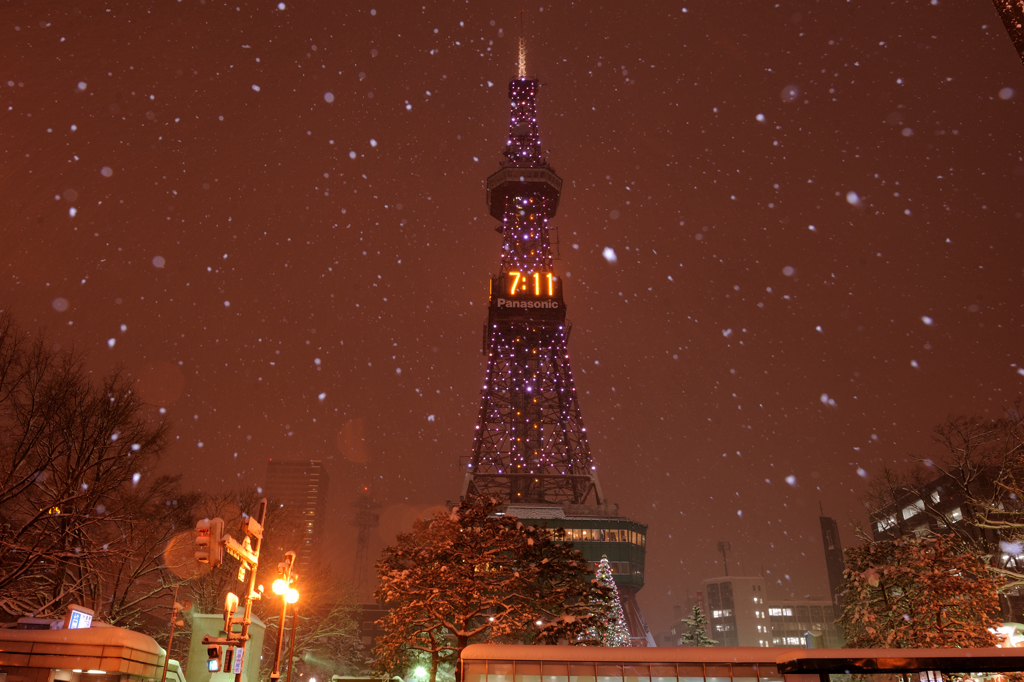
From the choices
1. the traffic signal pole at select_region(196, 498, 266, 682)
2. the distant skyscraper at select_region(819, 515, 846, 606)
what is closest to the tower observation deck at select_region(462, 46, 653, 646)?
the distant skyscraper at select_region(819, 515, 846, 606)

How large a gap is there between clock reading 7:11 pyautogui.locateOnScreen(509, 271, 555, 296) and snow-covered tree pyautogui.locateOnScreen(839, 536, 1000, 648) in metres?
65.3

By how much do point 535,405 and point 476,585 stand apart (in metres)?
63.6

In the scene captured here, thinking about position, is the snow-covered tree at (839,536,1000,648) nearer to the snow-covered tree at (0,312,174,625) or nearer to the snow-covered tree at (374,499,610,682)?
the snow-covered tree at (374,499,610,682)

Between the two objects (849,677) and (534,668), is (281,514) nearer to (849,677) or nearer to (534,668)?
(534,668)

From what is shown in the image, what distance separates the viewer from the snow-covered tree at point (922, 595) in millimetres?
25391

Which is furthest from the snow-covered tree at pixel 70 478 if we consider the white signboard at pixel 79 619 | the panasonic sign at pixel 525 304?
the panasonic sign at pixel 525 304

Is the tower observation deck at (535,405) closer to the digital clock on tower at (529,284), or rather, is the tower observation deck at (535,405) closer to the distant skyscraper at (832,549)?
the digital clock on tower at (529,284)

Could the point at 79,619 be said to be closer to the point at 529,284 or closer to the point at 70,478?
the point at 70,478

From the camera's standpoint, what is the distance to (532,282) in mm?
95125

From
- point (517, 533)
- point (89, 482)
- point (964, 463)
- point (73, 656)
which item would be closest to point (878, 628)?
point (964, 463)

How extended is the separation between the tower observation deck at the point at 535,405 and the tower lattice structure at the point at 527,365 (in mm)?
135

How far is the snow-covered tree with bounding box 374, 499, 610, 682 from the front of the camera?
26297mm

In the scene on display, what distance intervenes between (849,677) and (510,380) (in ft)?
230

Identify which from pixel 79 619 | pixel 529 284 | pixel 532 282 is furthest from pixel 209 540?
pixel 532 282
